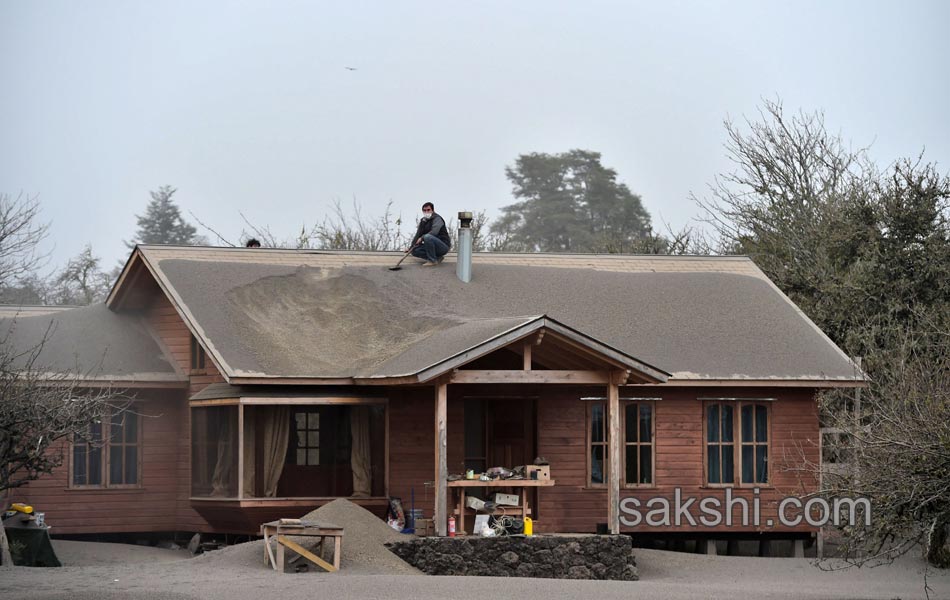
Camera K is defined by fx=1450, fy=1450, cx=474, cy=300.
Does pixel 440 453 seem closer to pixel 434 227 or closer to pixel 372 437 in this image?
pixel 372 437

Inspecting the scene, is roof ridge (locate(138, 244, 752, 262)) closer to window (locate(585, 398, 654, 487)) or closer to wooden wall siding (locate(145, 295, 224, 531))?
wooden wall siding (locate(145, 295, 224, 531))

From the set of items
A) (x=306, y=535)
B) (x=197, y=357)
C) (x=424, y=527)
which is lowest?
(x=424, y=527)

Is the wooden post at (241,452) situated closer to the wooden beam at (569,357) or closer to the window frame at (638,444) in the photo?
the wooden beam at (569,357)

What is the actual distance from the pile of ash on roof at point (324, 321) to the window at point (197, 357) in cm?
103

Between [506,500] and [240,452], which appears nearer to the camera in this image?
[506,500]

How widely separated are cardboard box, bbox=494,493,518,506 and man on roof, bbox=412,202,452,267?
6.42 metres

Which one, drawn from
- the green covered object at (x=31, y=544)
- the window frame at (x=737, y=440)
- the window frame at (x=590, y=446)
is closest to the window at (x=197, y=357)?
the green covered object at (x=31, y=544)

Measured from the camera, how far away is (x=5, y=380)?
64.4 ft

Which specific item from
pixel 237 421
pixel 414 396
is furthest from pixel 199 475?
pixel 414 396

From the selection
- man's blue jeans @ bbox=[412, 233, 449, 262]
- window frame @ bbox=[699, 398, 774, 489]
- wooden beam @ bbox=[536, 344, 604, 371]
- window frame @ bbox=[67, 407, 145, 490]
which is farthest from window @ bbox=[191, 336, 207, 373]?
window frame @ bbox=[699, 398, 774, 489]

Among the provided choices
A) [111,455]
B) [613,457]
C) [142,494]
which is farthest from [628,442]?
[111,455]

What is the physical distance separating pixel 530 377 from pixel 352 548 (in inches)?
141

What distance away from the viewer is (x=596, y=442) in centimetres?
2384

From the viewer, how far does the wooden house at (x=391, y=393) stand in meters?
22.3
